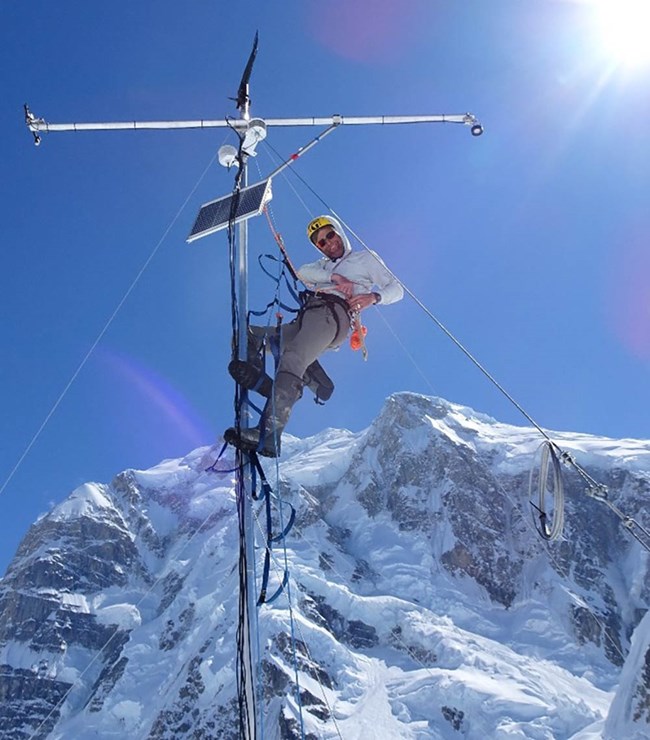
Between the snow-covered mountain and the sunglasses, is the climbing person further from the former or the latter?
the snow-covered mountain

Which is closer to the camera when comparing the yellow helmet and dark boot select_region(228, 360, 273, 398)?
dark boot select_region(228, 360, 273, 398)

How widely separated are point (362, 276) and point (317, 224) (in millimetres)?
901

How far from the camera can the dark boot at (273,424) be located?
748 centimetres

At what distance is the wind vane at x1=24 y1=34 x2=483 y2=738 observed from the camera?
6902mm

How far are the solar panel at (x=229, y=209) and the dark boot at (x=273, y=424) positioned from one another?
1.66m

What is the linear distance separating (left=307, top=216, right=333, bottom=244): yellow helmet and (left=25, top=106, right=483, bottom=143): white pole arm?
1089 mm

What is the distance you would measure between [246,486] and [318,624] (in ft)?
531

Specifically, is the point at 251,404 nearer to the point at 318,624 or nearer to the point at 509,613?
the point at 318,624

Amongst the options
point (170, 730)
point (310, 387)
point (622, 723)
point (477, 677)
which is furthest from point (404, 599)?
point (310, 387)

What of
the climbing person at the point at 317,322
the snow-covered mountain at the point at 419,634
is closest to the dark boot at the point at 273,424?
the climbing person at the point at 317,322

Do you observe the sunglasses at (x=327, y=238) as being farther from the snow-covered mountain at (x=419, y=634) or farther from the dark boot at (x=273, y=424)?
the snow-covered mountain at (x=419, y=634)

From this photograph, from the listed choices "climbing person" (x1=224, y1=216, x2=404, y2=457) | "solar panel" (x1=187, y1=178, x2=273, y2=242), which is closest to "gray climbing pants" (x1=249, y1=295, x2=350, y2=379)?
"climbing person" (x1=224, y1=216, x2=404, y2=457)

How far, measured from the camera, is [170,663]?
180 metres

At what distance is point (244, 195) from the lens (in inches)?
330
